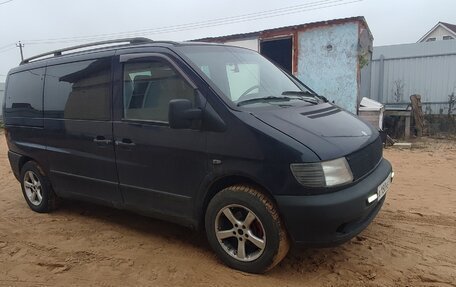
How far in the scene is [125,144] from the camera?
4.15 meters

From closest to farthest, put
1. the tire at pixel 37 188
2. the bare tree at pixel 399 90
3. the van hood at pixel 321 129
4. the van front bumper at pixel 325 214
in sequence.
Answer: the van front bumper at pixel 325 214
the van hood at pixel 321 129
the tire at pixel 37 188
the bare tree at pixel 399 90

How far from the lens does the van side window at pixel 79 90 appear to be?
4.40 meters

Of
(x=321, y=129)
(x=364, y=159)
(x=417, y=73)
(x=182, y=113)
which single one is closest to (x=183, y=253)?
(x=182, y=113)

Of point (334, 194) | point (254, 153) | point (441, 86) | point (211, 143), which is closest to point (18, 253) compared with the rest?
point (211, 143)

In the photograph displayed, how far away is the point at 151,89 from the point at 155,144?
0.57 m

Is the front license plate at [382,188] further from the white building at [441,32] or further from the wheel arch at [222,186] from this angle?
the white building at [441,32]

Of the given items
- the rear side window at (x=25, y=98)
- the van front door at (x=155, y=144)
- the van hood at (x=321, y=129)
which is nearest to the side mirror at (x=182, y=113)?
the van front door at (x=155, y=144)

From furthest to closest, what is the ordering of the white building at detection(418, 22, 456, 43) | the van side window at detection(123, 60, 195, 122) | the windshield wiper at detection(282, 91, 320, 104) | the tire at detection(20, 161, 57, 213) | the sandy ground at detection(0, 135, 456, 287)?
the white building at detection(418, 22, 456, 43)
the tire at detection(20, 161, 57, 213)
the windshield wiper at detection(282, 91, 320, 104)
the van side window at detection(123, 60, 195, 122)
the sandy ground at detection(0, 135, 456, 287)

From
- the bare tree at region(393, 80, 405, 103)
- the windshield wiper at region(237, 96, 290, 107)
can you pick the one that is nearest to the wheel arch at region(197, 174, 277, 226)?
the windshield wiper at region(237, 96, 290, 107)

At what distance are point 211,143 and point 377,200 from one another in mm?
1544

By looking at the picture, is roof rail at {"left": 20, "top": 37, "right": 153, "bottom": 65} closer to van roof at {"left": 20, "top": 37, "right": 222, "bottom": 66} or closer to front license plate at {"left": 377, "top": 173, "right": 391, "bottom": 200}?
van roof at {"left": 20, "top": 37, "right": 222, "bottom": 66}

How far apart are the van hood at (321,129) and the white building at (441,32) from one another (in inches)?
1601

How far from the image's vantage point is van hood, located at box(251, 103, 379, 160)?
324cm

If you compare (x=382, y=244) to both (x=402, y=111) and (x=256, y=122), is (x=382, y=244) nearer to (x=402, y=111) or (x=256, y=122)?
(x=256, y=122)
